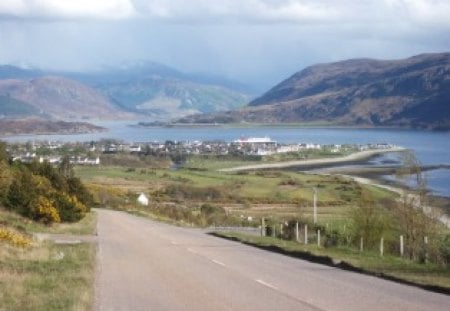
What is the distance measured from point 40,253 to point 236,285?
25.0 feet

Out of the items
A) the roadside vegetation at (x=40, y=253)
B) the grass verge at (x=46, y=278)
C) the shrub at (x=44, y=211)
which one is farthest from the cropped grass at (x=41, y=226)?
the grass verge at (x=46, y=278)

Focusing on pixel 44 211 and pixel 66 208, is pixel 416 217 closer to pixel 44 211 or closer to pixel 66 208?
pixel 44 211

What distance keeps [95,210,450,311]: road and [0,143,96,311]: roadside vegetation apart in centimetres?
55

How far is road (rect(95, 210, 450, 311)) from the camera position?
1365cm

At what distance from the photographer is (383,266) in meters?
20.2

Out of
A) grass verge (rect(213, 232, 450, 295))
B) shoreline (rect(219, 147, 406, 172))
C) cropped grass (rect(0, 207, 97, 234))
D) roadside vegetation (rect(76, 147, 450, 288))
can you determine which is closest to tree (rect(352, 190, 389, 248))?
roadside vegetation (rect(76, 147, 450, 288))

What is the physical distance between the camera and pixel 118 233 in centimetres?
3575

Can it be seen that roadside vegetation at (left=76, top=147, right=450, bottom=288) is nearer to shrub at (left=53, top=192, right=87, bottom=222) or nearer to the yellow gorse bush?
the yellow gorse bush

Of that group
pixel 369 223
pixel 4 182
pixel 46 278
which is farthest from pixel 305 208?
pixel 46 278

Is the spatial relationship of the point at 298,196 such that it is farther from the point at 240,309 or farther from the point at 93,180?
the point at 240,309

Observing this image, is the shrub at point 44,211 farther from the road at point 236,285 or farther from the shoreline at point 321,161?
the shoreline at point 321,161

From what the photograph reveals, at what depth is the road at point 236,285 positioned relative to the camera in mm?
13648

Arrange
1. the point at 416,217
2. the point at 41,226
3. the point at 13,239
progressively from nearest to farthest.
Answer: the point at 13,239, the point at 416,217, the point at 41,226

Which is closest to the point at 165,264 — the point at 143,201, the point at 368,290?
the point at 368,290
